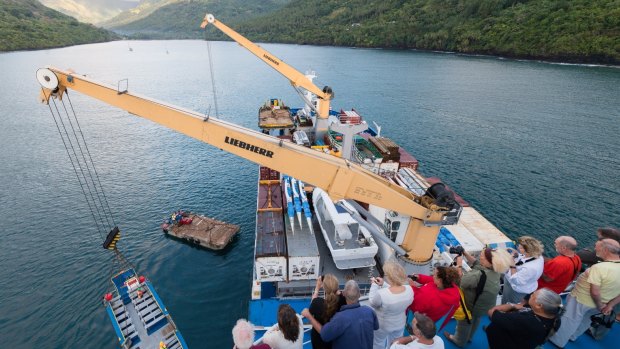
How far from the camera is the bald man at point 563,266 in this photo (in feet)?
22.7

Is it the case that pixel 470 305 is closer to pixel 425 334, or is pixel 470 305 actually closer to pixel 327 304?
pixel 425 334

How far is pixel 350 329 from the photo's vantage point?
204 inches

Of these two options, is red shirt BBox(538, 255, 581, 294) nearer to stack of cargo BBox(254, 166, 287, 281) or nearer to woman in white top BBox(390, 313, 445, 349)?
woman in white top BBox(390, 313, 445, 349)

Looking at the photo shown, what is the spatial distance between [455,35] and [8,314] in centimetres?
14992

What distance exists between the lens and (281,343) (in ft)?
17.1

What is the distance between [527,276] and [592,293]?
1.65 m

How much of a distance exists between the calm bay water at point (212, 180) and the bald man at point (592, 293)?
15589 mm

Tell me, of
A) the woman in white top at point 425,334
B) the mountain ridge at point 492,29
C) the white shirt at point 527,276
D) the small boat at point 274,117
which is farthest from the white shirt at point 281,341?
the mountain ridge at point 492,29

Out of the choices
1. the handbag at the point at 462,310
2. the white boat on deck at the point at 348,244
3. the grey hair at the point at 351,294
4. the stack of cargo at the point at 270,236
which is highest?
the grey hair at the point at 351,294

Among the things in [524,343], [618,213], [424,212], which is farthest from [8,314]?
[618,213]

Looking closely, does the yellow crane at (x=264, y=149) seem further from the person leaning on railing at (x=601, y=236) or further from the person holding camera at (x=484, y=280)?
the person leaning on railing at (x=601, y=236)

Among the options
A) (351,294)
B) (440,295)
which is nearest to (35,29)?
(351,294)

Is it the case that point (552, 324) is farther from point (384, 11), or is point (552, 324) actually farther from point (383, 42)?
point (384, 11)

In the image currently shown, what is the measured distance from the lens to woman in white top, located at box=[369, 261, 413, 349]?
5.93 meters
